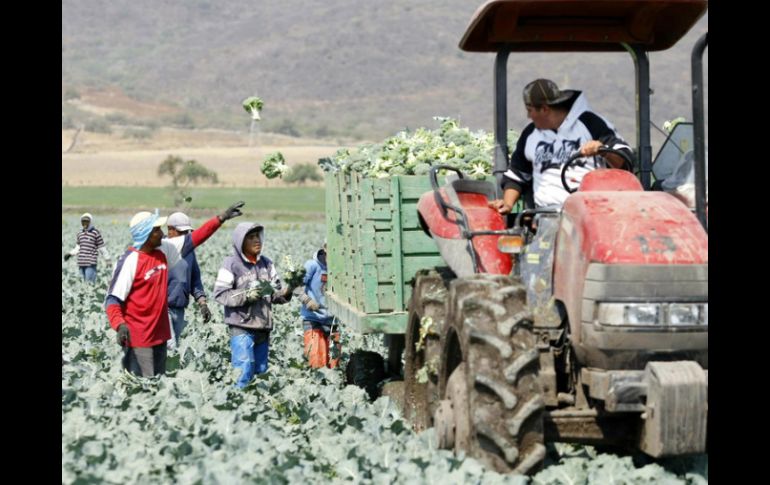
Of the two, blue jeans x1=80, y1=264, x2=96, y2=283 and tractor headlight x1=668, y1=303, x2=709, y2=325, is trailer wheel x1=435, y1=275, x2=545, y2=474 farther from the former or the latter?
blue jeans x1=80, y1=264, x2=96, y2=283

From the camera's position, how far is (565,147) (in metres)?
7.15

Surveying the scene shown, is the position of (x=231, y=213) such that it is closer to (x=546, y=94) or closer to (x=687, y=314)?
(x=546, y=94)

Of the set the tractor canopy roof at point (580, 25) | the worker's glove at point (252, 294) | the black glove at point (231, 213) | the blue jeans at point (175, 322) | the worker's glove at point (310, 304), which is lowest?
the blue jeans at point (175, 322)

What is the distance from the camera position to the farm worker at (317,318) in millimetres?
11492

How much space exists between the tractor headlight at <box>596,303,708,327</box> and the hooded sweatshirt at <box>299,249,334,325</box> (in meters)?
6.02

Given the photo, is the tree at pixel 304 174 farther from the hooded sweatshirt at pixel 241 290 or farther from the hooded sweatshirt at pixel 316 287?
the hooded sweatshirt at pixel 241 290

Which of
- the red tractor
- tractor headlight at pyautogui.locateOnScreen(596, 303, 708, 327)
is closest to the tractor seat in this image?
the red tractor

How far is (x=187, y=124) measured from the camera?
140000mm

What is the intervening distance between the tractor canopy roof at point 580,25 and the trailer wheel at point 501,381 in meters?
1.87

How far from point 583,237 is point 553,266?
0.51 m

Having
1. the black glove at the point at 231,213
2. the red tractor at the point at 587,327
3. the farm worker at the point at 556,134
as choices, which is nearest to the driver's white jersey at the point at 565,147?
the farm worker at the point at 556,134
